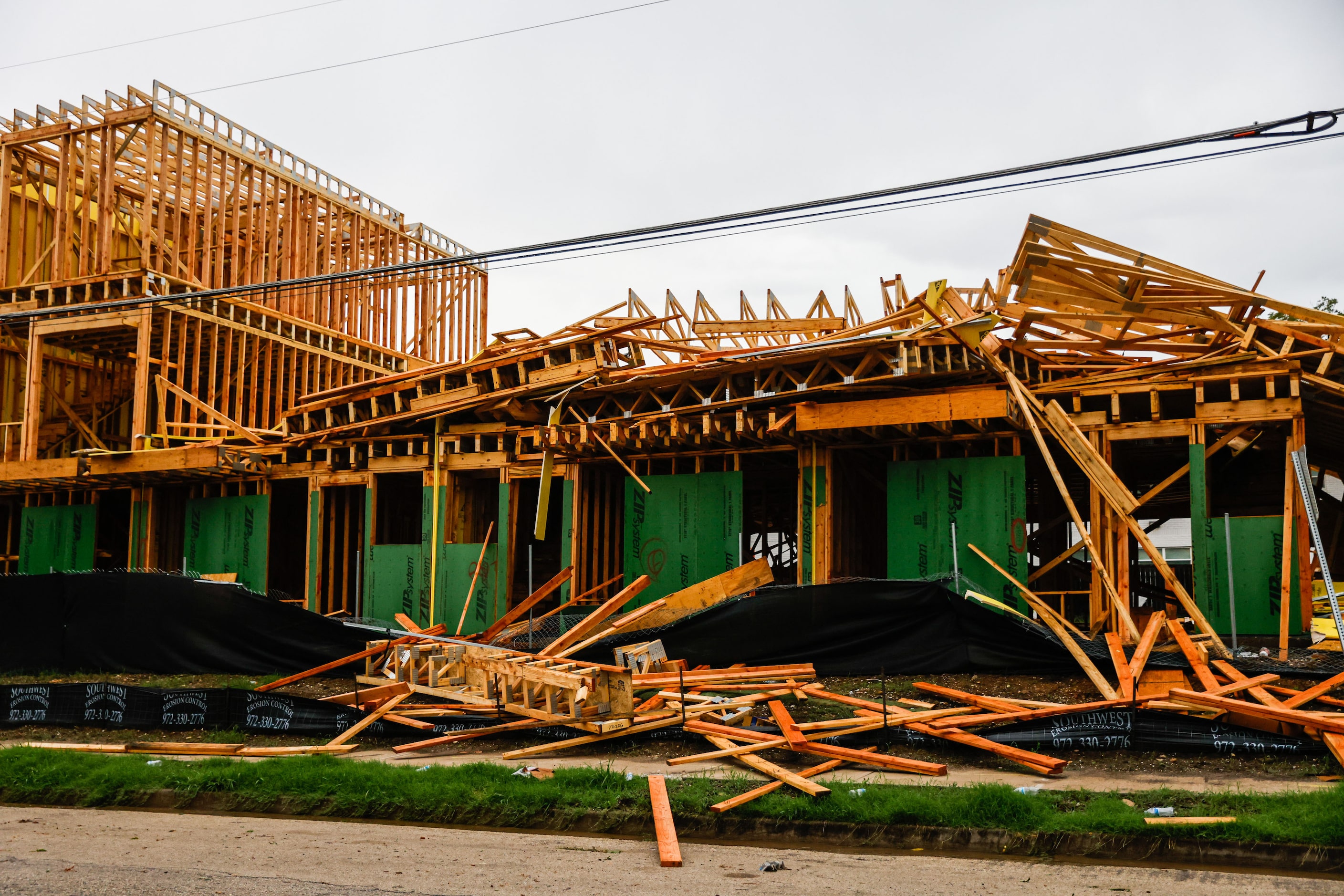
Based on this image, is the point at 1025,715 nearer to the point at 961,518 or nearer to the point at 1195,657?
the point at 1195,657

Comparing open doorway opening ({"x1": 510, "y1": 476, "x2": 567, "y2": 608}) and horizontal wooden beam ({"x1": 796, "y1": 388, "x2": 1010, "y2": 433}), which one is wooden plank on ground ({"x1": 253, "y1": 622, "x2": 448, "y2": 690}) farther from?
horizontal wooden beam ({"x1": 796, "y1": 388, "x2": 1010, "y2": 433})

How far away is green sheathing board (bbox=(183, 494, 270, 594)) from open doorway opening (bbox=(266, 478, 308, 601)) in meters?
2.04

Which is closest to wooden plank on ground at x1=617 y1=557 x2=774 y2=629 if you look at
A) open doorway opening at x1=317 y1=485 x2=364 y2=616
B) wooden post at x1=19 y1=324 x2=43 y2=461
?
open doorway opening at x1=317 y1=485 x2=364 y2=616

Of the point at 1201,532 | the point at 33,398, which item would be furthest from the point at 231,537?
the point at 1201,532

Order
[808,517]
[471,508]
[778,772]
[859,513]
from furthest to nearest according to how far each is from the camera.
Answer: [471,508]
[859,513]
[808,517]
[778,772]

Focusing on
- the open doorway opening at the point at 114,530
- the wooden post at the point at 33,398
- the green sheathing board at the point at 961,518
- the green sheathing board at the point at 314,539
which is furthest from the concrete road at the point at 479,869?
the open doorway opening at the point at 114,530

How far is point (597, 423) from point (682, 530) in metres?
2.39

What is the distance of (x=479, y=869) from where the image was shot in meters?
7.24

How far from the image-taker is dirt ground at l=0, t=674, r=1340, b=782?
9.31 m

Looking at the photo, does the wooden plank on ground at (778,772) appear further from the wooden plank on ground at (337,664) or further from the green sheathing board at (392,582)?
the green sheathing board at (392,582)

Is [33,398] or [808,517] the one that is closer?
[808,517]

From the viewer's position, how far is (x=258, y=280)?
94.1 ft

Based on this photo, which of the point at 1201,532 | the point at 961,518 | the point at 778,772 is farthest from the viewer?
the point at 961,518

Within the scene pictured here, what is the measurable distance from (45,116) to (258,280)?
659 centimetres
